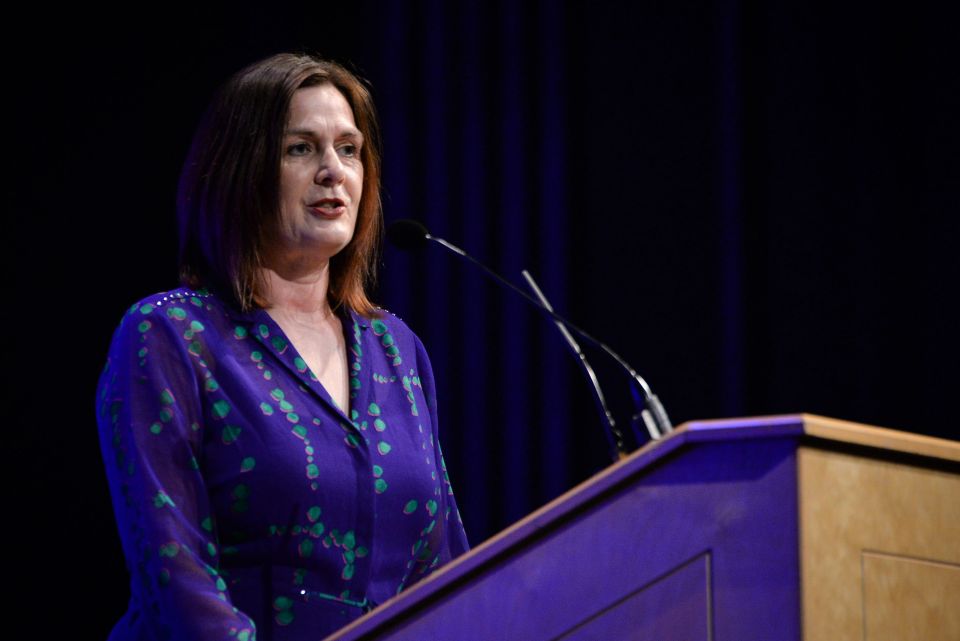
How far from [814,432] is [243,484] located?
0.83 metres

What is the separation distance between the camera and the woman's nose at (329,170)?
1.81 metres

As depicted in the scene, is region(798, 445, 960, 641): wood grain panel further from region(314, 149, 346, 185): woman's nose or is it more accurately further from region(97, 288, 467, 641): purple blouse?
region(314, 149, 346, 185): woman's nose

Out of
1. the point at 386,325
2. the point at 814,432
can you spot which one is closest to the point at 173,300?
the point at 386,325

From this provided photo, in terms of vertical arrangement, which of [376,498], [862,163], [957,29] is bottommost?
[376,498]

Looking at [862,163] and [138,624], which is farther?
[862,163]

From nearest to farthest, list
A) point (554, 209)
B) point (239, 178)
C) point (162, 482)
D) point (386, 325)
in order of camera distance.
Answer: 1. point (162, 482)
2. point (239, 178)
3. point (386, 325)
4. point (554, 209)

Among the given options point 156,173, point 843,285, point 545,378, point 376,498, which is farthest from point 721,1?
point 376,498

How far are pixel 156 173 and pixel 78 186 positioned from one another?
20cm

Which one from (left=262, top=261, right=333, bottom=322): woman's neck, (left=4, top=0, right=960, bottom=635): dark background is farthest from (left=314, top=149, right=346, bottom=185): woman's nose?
(left=4, top=0, right=960, bottom=635): dark background

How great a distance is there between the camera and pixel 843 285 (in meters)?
3.13

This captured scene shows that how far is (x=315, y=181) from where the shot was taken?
5.96 ft

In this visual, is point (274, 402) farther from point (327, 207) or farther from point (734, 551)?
point (734, 551)

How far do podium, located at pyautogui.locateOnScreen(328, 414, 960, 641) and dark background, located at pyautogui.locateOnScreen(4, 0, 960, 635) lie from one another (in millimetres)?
1995

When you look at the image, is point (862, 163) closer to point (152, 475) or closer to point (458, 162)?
point (458, 162)
